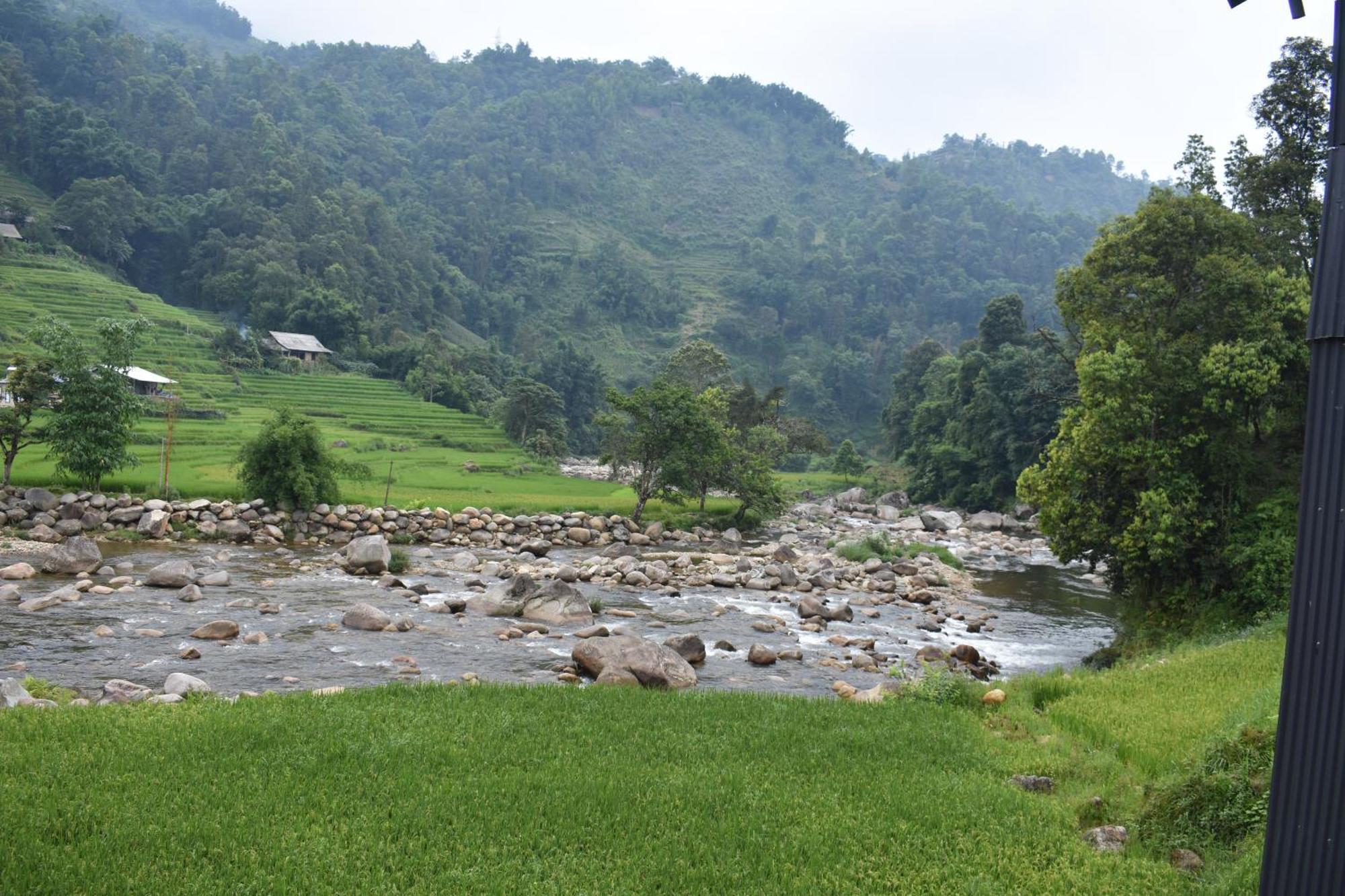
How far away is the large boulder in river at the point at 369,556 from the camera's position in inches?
1042

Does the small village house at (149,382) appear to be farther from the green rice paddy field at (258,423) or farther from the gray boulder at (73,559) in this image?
the gray boulder at (73,559)

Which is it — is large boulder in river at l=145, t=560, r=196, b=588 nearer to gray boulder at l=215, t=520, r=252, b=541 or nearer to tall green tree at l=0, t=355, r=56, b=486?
Answer: gray boulder at l=215, t=520, r=252, b=541

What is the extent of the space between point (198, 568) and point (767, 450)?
3505 centimetres

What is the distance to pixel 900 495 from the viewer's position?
60031mm

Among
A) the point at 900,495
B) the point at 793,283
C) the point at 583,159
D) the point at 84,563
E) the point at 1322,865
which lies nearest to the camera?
the point at 1322,865

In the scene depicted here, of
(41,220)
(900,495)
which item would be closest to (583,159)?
(41,220)

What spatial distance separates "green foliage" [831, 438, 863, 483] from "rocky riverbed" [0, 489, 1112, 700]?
111 ft

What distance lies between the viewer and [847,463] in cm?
6856

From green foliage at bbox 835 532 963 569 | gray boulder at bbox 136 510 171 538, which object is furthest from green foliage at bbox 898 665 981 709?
gray boulder at bbox 136 510 171 538

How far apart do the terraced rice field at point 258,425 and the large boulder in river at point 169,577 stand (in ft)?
39.1

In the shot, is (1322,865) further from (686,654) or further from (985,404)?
(985,404)

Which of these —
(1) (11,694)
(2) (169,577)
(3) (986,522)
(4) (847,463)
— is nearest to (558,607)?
(2) (169,577)

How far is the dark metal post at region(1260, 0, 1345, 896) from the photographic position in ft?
14.8

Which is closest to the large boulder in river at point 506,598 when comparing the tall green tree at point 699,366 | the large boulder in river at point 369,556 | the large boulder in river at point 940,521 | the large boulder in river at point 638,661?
the large boulder in river at point 369,556
